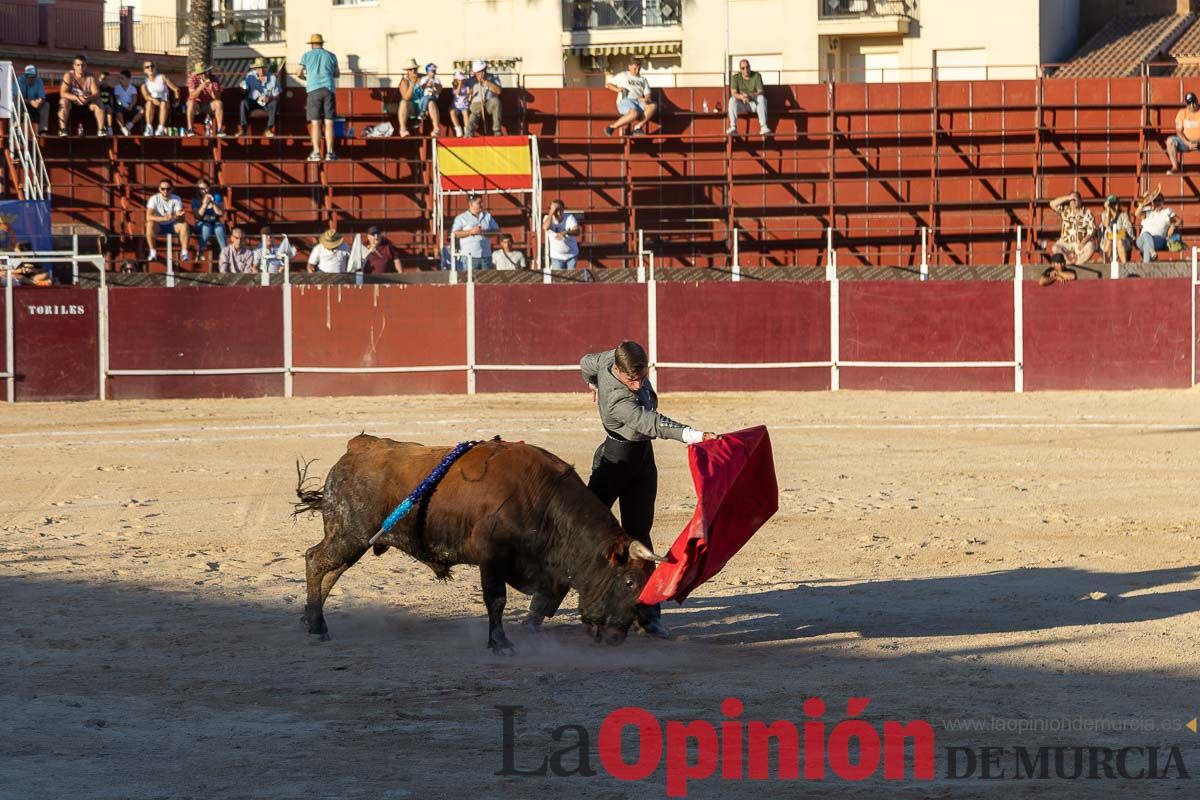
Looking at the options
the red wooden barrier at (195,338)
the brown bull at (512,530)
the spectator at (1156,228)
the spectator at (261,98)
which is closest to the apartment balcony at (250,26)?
the spectator at (261,98)


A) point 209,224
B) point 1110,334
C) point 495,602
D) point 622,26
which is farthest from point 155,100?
point 495,602

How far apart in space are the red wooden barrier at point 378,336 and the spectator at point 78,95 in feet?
20.7

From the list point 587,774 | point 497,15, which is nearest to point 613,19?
point 497,15

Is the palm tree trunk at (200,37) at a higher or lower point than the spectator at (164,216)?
higher

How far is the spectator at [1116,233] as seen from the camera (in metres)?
23.4

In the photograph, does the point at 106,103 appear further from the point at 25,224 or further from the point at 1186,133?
the point at 1186,133

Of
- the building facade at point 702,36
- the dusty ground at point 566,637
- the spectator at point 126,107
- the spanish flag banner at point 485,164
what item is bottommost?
the dusty ground at point 566,637

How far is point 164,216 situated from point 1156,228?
47.3 feet

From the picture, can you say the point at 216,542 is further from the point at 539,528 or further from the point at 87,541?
the point at 539,528

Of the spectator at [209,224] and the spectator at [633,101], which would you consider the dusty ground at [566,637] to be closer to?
the spectator at [209,224]

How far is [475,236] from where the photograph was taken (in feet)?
78.9

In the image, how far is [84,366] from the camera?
22.0 m

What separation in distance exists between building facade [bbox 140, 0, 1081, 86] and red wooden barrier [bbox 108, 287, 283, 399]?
14.0m

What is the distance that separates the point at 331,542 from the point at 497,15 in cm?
3008
